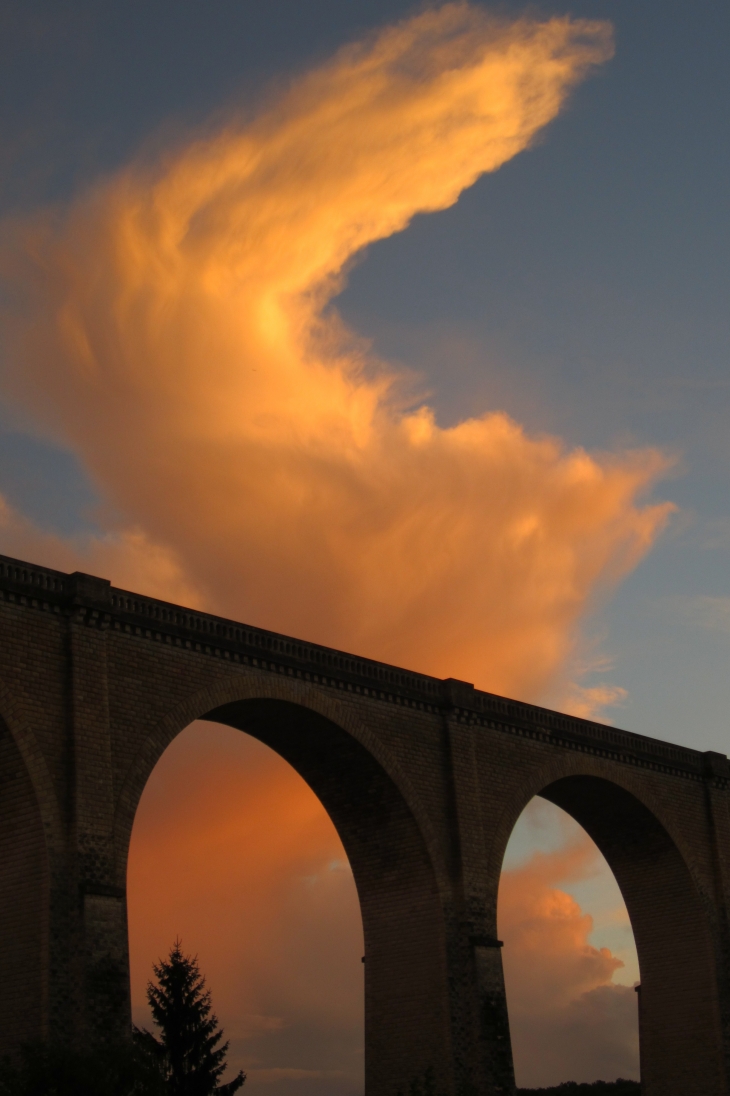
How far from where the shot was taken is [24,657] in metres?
25.2

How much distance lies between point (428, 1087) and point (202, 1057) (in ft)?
15.4

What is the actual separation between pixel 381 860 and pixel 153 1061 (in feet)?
33.7

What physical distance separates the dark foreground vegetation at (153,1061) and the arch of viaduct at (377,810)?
1.69m

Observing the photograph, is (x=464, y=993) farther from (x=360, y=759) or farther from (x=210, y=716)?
(x=210, y=716)

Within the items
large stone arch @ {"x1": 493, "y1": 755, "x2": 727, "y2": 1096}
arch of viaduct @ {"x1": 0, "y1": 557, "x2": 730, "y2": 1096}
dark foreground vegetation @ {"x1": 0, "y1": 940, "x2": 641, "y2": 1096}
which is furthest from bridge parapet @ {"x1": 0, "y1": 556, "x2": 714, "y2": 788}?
dark foreground vegetation @ {"x1": 0, "y1": 940, "x2": 641, "y2": 1096}

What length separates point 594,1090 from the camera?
48.4 metres

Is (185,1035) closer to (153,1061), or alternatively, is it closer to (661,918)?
(153,1061)

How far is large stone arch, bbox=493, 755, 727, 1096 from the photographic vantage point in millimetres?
38156

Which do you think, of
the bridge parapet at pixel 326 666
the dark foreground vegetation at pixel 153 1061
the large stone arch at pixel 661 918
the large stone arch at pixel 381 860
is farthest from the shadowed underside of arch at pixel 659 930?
the dark foreground vegetation at pixel 153 1061

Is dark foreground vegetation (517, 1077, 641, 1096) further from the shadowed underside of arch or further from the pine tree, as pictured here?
the pine tree

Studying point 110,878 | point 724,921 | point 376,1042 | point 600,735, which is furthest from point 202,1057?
point 724,921

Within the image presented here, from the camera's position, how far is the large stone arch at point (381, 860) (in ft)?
99.7

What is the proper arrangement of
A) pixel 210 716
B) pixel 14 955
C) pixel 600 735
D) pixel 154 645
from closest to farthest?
1. pixel 14 955
2. pixel 154 645
3. pixel 210 716
4. pixel 600 735

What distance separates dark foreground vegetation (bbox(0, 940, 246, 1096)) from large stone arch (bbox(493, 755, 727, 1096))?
1225 centimetres
